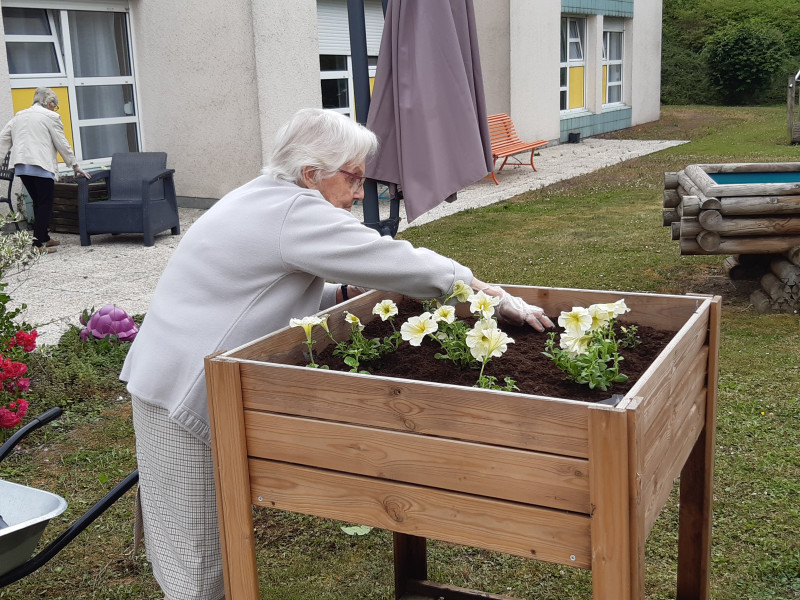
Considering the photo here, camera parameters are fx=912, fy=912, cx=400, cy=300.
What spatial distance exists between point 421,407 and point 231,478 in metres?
0.57

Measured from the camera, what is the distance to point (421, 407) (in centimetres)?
197

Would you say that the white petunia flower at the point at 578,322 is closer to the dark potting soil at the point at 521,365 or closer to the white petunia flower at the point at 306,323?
the dark potting soil at the point at 521,365

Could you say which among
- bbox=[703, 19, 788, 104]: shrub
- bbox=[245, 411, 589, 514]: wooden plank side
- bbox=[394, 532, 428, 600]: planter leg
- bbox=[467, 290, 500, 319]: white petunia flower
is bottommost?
bbox=[394, 532, 428, 600]: planter leg

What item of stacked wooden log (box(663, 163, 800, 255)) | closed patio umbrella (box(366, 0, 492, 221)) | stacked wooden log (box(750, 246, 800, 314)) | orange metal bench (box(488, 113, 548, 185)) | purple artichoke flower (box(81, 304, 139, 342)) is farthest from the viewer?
orange metal bench (box(488, 113, 548, 185))

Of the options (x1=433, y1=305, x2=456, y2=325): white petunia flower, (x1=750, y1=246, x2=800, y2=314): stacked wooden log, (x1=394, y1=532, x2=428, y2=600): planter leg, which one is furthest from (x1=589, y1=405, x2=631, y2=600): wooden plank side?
(x1=750, y1=246, x2=800, y2=314): stacked wooden log

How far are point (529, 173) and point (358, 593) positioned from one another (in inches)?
468

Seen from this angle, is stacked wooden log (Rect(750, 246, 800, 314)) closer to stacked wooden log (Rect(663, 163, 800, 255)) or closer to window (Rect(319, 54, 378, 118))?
stacked wooden log (Rect(663, 163, 800, 255))

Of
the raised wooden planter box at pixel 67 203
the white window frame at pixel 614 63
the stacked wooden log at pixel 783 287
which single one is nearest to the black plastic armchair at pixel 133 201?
the raised wooden planter box at pixel 67 203

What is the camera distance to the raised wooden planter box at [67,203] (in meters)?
9.44

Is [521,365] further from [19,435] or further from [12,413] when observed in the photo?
[12,413]

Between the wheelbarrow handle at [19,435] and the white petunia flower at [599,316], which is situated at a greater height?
the white petunia flower at [599,316]

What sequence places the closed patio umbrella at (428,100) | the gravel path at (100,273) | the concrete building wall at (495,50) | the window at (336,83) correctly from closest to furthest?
the closed patio umbrella at (428,100) < the gravel path at (100,273) < the window at (336,83) < the concrete building wall at (495,50)

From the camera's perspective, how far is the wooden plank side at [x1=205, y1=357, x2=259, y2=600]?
2186 mm

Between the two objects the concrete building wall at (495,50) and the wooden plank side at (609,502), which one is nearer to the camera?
the wooden plank side at (609,502)
